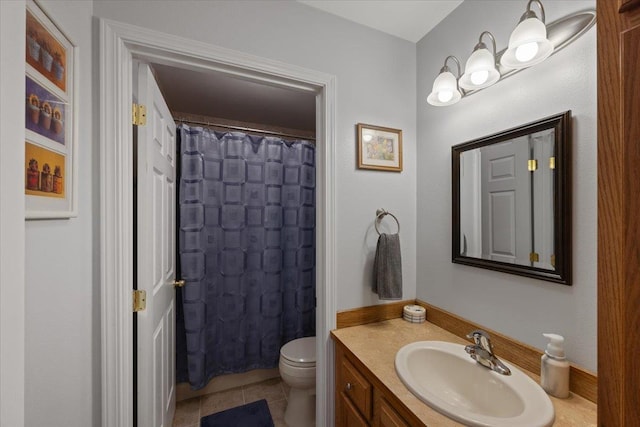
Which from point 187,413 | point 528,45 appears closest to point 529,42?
point 528,45

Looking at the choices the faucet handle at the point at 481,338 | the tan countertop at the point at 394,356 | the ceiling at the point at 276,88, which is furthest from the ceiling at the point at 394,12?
the tan countertop at the point at 394,356

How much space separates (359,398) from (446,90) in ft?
4.50

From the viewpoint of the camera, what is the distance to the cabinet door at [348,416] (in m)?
1.06

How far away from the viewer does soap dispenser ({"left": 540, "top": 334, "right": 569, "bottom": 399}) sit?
824mm

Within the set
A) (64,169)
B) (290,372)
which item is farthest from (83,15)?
(290,372)

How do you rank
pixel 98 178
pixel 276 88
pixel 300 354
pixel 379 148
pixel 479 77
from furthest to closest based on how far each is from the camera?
1. pixel 300 354
2. pixel 276 88
3. pixel 379 148
4. pixel 479 77
5. pixel 98 178

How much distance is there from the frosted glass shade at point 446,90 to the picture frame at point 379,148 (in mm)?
301

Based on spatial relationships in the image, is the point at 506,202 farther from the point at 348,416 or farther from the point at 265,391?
the point at 265,391

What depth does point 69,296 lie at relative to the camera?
803 millimetres

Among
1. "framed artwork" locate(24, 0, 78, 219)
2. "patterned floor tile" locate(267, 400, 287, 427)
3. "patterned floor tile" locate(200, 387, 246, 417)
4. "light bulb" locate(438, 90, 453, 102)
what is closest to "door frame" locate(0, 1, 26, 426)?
"framed artwork" locate(24, 0, 78, 219)

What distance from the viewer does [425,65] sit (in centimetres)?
146

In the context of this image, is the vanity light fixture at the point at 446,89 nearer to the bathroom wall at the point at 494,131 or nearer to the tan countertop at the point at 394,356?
the bathroom wall at the point at 494,131

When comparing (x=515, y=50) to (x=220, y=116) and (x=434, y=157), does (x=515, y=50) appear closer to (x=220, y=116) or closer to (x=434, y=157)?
(x=434, y=157)

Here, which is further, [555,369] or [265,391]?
[265,391]
